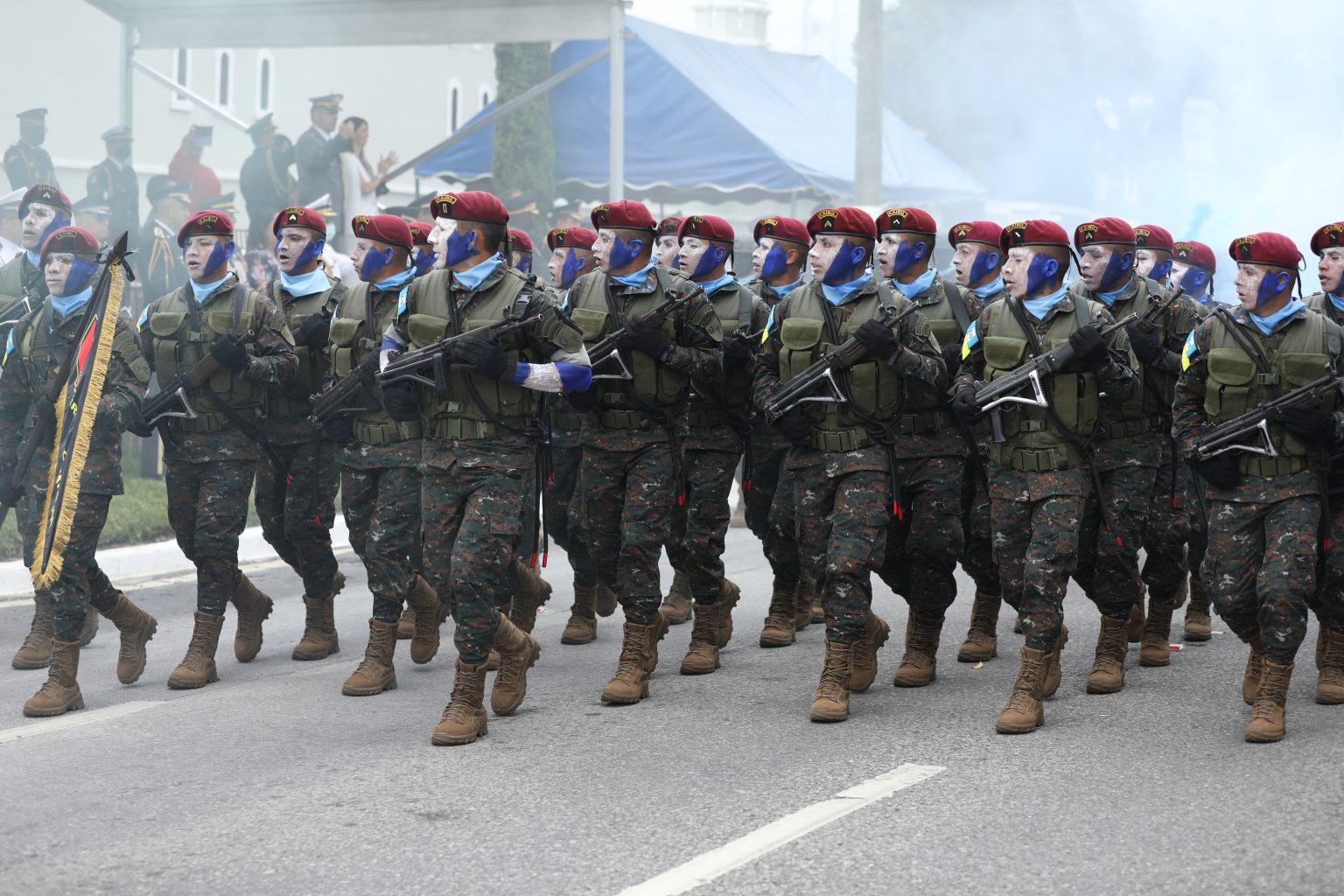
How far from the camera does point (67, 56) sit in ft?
84.6

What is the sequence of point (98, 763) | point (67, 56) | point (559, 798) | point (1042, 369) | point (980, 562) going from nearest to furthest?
point (559, 798)
point (98, 763)
point (1042, 369)
point (980, 562)
point (67, 56)

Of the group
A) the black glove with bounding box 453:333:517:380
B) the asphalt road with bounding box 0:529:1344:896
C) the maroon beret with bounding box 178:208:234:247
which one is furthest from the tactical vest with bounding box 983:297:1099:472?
the maroon beret with bounding box 178:208:234:247

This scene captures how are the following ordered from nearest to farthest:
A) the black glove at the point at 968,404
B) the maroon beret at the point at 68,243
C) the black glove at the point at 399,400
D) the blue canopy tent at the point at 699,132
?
the black glove at the point at 399,400 → the black glove at the point at 968,404 → the maroon beret at the point at 68,243 → the blue canopy tent at the point at 699,132

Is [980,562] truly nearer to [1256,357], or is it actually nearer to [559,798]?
[1256,357]

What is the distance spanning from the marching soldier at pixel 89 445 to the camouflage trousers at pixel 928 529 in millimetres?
3637

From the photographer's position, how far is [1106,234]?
25.6 ft

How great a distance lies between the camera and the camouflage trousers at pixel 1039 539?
6828mm

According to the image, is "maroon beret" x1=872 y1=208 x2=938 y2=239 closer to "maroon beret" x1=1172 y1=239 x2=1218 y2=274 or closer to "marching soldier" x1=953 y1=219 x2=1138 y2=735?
"marching soldier" x1=953 y1=219 x2=1138 y2=735

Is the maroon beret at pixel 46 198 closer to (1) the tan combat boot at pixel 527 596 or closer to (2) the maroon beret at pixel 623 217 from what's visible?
(1) the tan combat boot at pixel 527 596

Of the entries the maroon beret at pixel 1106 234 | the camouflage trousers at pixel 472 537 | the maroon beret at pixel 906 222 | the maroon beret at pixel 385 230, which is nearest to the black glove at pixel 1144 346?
the maroon beret at pixel 1106 234

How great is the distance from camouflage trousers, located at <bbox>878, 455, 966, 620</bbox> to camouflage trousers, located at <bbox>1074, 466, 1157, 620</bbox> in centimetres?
59

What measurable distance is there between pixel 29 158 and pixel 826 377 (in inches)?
426

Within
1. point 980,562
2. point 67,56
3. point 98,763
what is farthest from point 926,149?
point 98,763

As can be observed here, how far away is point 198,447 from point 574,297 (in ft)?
6.50
